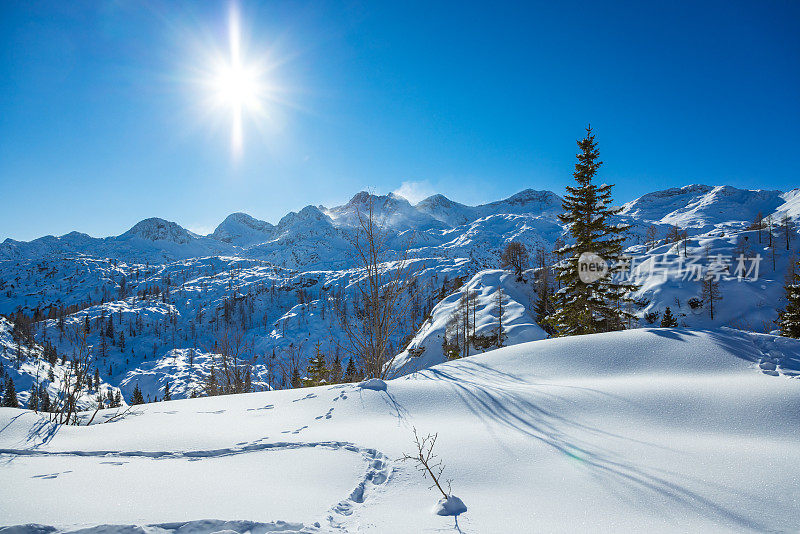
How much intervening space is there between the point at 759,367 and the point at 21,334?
7422 inches

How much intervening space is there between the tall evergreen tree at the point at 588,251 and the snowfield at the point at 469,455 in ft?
33.1

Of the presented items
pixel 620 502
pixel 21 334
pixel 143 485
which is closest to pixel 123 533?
pixel 143 485

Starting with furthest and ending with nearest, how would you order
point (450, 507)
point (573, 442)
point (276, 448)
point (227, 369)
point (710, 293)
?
point (710, 293), point (227, 369), point (276, 448), point (573, 442), point (450, 507)

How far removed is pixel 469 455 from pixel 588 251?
49.5 feet

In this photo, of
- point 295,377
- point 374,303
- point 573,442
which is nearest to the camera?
point 573,442

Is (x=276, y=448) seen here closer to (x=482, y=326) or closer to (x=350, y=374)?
(x=350, y=374)

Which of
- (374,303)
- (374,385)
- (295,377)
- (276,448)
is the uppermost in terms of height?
(374,303)

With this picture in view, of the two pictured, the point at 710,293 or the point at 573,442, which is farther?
the point at 710,293

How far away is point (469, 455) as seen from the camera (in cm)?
343

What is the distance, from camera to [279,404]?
544 cm

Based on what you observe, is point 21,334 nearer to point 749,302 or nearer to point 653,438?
point 653,438

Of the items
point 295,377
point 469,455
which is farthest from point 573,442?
point 295,377

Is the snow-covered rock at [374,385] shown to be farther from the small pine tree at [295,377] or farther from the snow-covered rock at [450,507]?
the small pine tree at [295,377]

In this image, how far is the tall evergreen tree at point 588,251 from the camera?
611 inches
